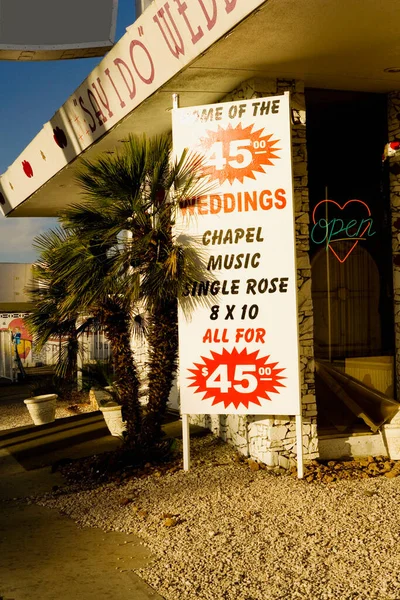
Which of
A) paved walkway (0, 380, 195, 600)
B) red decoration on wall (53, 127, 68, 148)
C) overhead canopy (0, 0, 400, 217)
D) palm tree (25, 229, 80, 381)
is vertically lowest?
paved walkway (0, 380, 195, 600)

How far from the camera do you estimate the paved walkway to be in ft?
15.7

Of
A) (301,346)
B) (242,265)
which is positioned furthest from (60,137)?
(301,346)

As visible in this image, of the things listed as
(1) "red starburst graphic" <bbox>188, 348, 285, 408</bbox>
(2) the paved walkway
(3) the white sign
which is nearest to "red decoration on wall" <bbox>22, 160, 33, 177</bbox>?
(2) the paved walkway

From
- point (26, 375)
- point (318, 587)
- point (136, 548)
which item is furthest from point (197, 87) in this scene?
point (26, 375)

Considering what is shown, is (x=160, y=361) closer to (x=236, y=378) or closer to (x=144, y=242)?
(x=236, y=378)

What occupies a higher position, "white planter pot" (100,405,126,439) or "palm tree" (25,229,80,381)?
"palm tree" (25,229,80,381)

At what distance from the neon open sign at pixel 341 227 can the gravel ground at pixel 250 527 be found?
129 inches

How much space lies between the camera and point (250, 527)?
5.88m

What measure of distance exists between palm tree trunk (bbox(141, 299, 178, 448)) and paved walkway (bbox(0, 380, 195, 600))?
121 cm

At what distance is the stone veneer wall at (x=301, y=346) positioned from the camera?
7.85 meters

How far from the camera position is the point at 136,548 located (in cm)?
564

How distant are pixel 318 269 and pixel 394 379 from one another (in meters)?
2.04

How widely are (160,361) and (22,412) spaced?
7.99 m

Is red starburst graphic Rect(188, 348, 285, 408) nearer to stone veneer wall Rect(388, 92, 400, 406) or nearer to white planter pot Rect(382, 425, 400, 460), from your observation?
white planter pot Rect(382, 425, 400, 460)
